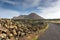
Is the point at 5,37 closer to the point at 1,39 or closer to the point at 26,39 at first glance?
the point at 1,39

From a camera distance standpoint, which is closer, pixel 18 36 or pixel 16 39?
pixel 16 39

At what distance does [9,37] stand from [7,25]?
6.07m

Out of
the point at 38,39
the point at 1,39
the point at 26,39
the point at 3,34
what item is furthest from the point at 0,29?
the point at 38,39

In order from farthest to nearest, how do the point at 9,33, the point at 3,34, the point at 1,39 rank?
the point at 9,33
the point at 3,34
the point at 1,39

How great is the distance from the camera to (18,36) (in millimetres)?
35906

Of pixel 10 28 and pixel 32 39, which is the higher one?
pixel 10 28

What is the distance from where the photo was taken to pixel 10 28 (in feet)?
119

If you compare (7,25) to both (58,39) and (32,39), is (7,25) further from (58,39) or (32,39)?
(58,39)

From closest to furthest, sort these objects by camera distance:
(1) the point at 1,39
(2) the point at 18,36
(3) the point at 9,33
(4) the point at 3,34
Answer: (1) the point at 1,39 → (4) the point at 3,34 → (3) the point at 9,33 → (2) the point at 18,36

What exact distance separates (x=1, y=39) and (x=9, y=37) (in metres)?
3.62

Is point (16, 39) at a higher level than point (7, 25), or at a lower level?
lower

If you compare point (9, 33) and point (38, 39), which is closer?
point (9, 33)

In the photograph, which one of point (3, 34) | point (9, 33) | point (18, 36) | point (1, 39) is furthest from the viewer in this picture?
point (18, 36)

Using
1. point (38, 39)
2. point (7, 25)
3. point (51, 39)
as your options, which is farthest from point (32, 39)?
point (7, 25)
